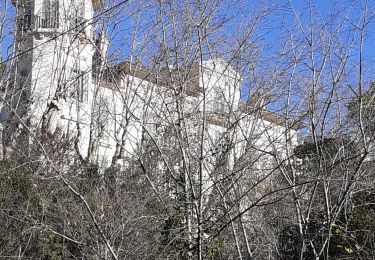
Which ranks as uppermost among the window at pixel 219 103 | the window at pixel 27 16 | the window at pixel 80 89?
the window at pixel 27 16

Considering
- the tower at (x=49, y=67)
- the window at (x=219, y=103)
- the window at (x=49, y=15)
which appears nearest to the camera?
the window at (x=219, y=103)

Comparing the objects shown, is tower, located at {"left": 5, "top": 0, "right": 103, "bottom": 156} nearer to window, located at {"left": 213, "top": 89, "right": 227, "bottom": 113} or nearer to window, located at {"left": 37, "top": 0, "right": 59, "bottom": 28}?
window, located at {"left": 37, "top": 0, "right": 59, "bottom": 28}

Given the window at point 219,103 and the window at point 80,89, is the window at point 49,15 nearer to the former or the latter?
the window at point 80,89

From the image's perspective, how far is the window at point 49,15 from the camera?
17.2 m

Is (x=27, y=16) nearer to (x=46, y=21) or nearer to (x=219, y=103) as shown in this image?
(x=46, y=21)

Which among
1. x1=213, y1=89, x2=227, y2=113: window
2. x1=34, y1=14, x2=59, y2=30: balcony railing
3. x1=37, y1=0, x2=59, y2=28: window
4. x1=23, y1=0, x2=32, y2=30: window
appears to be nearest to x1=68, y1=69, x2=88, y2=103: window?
x1=34, y1=14, x2=59, y2=30: balcony railing

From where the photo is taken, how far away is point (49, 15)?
1777 centimetres

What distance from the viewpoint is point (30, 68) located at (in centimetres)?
1777

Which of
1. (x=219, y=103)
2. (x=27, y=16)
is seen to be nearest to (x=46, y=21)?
(x=27, y=16)

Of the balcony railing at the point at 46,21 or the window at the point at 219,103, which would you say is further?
the balcony railing at the point at 46,21

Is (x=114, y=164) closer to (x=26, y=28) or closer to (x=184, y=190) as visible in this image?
(x=26, y=28)

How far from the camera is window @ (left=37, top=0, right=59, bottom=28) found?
17.2 meters

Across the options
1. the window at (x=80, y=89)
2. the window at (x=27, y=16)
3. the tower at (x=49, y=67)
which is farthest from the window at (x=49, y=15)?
the window at (x=80, y=89)

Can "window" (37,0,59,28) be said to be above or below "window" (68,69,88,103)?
above
